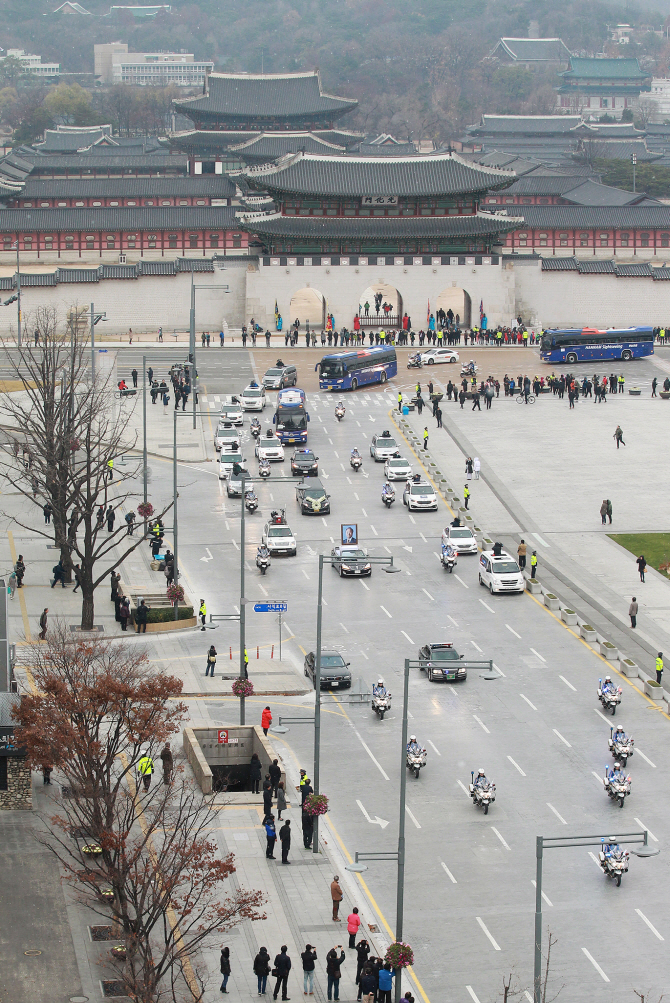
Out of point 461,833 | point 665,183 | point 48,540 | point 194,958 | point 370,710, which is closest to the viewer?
point 194,958

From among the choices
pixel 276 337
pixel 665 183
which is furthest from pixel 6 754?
pixel 665 183

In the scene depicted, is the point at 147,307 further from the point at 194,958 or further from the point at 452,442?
the point at 194,958

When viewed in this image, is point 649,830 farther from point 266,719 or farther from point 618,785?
point 266,719

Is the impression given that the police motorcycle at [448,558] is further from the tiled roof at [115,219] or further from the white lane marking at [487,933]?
the tiled roof at [115,219]

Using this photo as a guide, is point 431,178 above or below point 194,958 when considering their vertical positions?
above

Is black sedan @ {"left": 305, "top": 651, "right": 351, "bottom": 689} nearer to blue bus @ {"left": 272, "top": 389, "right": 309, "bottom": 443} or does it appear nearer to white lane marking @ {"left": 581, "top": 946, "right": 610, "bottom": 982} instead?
white lane marking @ {"left": 581, "top": 946, "right": 610, "bottom": 982}
